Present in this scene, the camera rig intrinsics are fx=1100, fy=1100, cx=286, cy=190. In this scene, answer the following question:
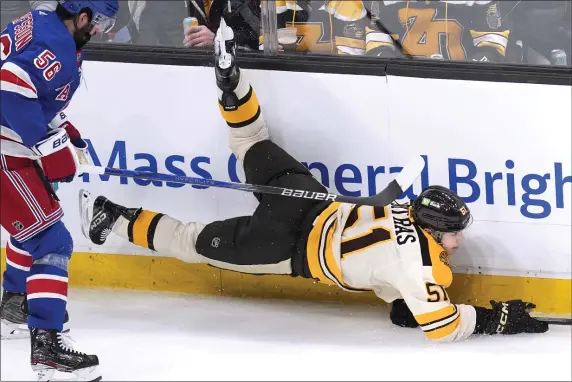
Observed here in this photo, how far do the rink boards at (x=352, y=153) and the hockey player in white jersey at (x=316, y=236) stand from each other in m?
0.12

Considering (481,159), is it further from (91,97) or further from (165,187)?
(91,97)

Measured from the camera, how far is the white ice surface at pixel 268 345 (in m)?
3.52

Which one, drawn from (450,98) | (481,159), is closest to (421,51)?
(450,98)

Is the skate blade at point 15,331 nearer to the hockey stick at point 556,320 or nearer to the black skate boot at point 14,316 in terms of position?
the black skate boot at point 14,316

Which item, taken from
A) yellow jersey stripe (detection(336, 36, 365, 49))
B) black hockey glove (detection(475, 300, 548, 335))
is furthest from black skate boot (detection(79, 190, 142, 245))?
black hockey glove (detection(475, 300, 548, 335))

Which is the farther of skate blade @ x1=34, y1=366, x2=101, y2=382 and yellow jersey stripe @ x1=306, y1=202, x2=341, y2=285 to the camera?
yellow jersey stripe @ x1=306, y1=202, x2=341, y2=285

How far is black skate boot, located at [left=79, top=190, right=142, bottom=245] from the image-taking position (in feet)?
13.2

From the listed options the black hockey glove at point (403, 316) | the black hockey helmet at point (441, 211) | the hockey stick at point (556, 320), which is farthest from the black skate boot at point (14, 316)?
the hockey stick at point (556, 320)

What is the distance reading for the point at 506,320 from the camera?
12.4ft

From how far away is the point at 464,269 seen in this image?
4023 mm

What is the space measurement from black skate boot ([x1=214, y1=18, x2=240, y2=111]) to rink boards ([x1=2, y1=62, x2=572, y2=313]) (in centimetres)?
17

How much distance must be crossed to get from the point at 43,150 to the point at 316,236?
103 centimetres

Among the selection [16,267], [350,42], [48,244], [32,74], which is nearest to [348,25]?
[350,42]

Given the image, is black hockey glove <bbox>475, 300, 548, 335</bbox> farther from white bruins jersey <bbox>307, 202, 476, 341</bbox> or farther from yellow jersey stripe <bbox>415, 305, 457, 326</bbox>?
yellow jersey stripe <bbox>415, 305, 457, 326</bbox>
